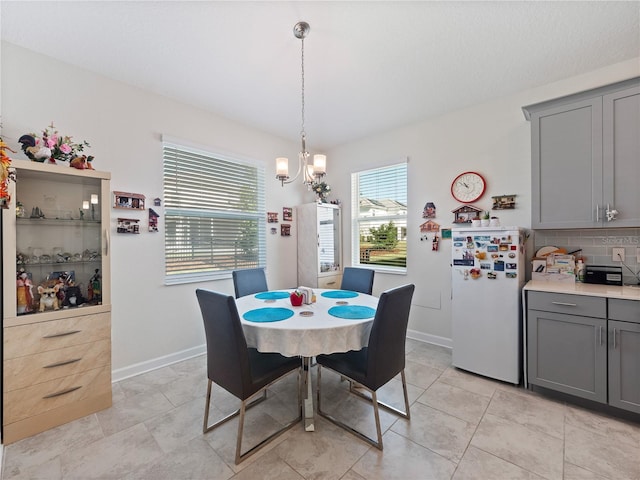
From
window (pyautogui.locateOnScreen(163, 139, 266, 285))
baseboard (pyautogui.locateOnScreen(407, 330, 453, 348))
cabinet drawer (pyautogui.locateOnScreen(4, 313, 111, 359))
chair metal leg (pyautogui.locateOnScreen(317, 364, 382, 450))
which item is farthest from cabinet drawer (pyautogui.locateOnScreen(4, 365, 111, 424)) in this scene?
baseboard (pyautogui.locateOnScreen(407, 330, 453, 348))

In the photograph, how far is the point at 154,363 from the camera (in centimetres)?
275

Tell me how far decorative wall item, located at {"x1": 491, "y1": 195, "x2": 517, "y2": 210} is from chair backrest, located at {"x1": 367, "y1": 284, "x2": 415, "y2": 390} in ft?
5.87

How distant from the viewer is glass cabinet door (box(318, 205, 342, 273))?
3898mm

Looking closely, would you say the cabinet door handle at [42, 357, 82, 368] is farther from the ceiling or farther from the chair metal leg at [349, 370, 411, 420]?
the ceiling

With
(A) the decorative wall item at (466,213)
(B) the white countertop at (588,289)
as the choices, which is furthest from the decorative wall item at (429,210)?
(B) the white countertop at (588,289)

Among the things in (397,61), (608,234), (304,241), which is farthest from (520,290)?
(304,241)

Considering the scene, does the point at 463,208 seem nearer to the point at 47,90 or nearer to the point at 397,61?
the point at 397,61

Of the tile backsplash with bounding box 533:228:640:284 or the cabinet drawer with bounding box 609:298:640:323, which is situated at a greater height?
the tile backsplash with bounding box 533:228:640:284

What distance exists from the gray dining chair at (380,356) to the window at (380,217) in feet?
6.21

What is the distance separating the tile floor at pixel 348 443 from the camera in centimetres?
153

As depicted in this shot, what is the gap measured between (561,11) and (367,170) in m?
2.37

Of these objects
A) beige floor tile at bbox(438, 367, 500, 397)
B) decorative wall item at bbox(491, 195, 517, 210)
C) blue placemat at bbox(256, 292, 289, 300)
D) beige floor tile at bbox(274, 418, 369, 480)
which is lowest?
beige floor tile at bbox(438, 367, 500, 397)

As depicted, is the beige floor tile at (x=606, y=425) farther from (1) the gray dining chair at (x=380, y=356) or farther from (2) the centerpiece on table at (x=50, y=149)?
(2) the centerpiece on table at (x=50, y=149)

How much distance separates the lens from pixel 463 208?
10.2ft
